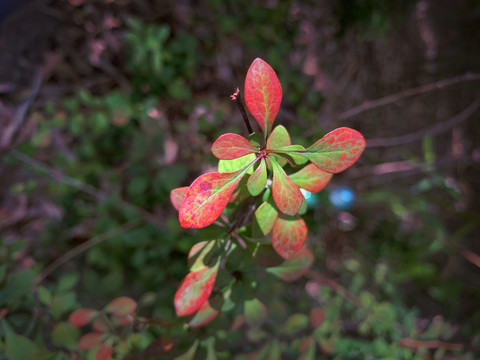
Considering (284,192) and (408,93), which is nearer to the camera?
(284,192)

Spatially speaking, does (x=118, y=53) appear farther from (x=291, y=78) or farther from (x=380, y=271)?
(x=380, y=271)

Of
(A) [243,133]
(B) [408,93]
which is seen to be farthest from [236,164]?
(A) [243,133]

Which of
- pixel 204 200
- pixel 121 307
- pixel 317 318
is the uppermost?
pixel 204 200

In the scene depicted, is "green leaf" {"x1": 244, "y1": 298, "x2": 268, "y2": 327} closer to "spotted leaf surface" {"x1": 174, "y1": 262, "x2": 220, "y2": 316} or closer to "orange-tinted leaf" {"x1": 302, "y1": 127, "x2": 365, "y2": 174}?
"spotted leaf surface" {"x1": 174, "y1": 262, "x2": 220, "y2": 316}

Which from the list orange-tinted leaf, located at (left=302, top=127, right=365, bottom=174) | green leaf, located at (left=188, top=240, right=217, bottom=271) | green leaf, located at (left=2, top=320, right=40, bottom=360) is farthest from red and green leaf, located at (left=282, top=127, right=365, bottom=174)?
green leaf, located at (left=2, top=320, right=40, bottom=360)

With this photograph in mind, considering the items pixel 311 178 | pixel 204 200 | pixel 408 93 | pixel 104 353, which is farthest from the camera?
pixel 408 93

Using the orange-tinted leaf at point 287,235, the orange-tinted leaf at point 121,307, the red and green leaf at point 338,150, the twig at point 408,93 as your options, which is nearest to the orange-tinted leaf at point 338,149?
the red and green leaf at point 338,150

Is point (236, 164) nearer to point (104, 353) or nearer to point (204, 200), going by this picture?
Answer: point (204, 200)

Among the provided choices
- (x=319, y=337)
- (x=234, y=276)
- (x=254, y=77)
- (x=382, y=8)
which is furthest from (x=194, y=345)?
(x=382, y=8)
